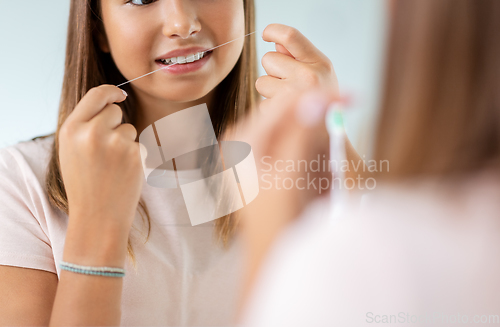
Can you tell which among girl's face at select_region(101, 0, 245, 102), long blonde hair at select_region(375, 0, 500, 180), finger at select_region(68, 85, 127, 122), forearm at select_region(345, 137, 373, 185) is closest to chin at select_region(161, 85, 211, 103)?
girl's face at select_region(101, 0, 245, 102)

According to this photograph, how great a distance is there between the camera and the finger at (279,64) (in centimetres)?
47

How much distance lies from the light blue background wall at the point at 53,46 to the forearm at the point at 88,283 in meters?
0.37

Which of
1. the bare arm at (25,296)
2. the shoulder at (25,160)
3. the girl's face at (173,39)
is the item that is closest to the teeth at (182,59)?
the girl's face at (173,39)

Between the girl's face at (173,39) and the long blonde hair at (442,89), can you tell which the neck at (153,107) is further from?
the long blonde hair at (442,89)

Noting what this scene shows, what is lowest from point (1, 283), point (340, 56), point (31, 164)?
point (1, 283)

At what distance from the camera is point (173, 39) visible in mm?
544

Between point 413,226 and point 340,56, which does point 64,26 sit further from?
point 413,226

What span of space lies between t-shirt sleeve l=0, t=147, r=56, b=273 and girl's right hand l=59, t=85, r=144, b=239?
0.46 ft

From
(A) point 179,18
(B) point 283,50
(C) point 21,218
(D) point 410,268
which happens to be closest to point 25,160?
(C) point 21,218

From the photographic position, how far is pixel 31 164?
583 millimetres

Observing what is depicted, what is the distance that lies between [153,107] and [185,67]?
12 cm

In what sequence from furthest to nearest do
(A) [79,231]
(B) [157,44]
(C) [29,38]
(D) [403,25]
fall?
1. (C) [29,38]
2. (B) [157,44]
3. (A) [79,231]
4. (D) [403,25]

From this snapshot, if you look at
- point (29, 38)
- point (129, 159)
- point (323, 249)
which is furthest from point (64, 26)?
point (323, 249)

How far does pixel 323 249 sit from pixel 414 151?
0.15m
